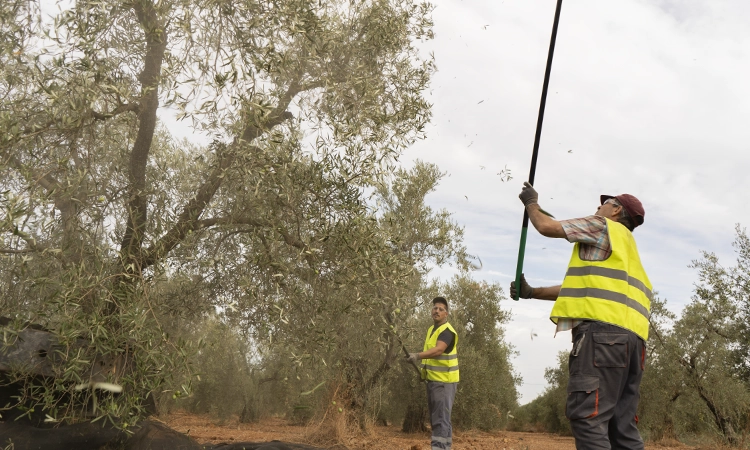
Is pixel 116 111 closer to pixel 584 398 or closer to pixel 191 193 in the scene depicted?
pixel 191 193

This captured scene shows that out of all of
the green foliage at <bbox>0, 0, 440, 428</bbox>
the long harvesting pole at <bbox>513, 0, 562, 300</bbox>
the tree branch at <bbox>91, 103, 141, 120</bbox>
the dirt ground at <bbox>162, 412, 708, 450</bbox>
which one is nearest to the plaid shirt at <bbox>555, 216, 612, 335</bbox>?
the long harvesting pole at <bbox>513, 0, 562, 300</bbox>

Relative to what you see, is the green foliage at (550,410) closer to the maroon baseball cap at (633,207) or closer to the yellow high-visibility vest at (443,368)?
the yellow high-visibility vest at (443,368)

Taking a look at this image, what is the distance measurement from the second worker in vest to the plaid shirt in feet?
11.9

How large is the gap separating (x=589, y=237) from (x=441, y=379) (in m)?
4.19

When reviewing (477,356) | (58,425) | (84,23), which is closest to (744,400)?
(477,356)

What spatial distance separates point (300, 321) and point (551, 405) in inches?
943

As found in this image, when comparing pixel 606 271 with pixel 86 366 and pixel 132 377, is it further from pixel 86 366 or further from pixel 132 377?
pixel 86 366

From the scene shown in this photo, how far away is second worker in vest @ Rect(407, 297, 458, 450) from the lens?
7.56 meters

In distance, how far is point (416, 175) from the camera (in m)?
14.3

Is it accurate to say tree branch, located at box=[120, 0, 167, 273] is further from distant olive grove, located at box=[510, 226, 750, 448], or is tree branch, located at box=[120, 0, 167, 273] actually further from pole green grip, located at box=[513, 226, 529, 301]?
distant olive grove, located at box=[510, 226, 750, 448]

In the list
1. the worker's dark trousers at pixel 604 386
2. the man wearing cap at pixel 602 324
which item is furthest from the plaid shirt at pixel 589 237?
the worker's dark trousers at pixel 604 386

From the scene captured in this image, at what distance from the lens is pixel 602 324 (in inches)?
162

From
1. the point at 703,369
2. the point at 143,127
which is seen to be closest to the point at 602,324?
the point at 143,127

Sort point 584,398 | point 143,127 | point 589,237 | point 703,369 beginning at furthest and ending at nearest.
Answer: point 703,369
point 143,127
point 589,237
point 584,398
